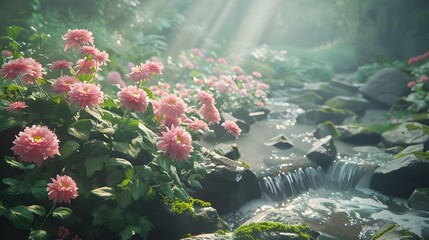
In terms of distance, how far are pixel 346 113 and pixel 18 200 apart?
39.2 feet

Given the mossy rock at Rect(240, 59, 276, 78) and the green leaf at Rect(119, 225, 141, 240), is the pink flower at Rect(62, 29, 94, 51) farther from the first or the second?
the mossy rock at Rect(240, 59, 276, 78)

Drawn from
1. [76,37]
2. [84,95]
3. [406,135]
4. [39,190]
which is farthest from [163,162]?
[406,135]

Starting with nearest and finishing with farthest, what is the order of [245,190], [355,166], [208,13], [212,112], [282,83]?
[212,112] < [245,190] < [355,166] < [282,83] < [208,13]

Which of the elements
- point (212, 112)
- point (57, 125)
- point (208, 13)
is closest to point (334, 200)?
point (212, 112)

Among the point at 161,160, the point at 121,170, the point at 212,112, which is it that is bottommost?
the point at 121,170

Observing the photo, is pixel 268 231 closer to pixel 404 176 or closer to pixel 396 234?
pixel 396 234

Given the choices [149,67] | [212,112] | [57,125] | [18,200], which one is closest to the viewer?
[18,200]

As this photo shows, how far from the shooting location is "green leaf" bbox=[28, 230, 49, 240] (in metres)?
3.39

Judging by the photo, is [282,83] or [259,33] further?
[259,33]

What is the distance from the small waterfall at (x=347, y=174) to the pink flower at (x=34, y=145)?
5.85m

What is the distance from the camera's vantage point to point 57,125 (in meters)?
4.09

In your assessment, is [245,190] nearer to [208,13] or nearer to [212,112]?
[212,112]

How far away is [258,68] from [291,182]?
13.4m

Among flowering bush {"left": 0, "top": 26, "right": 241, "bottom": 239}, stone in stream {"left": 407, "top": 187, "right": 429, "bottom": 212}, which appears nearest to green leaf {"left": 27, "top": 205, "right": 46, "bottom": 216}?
flowering bush {"left": 0, "top": 26, "right": 241, "bottom": 239}
